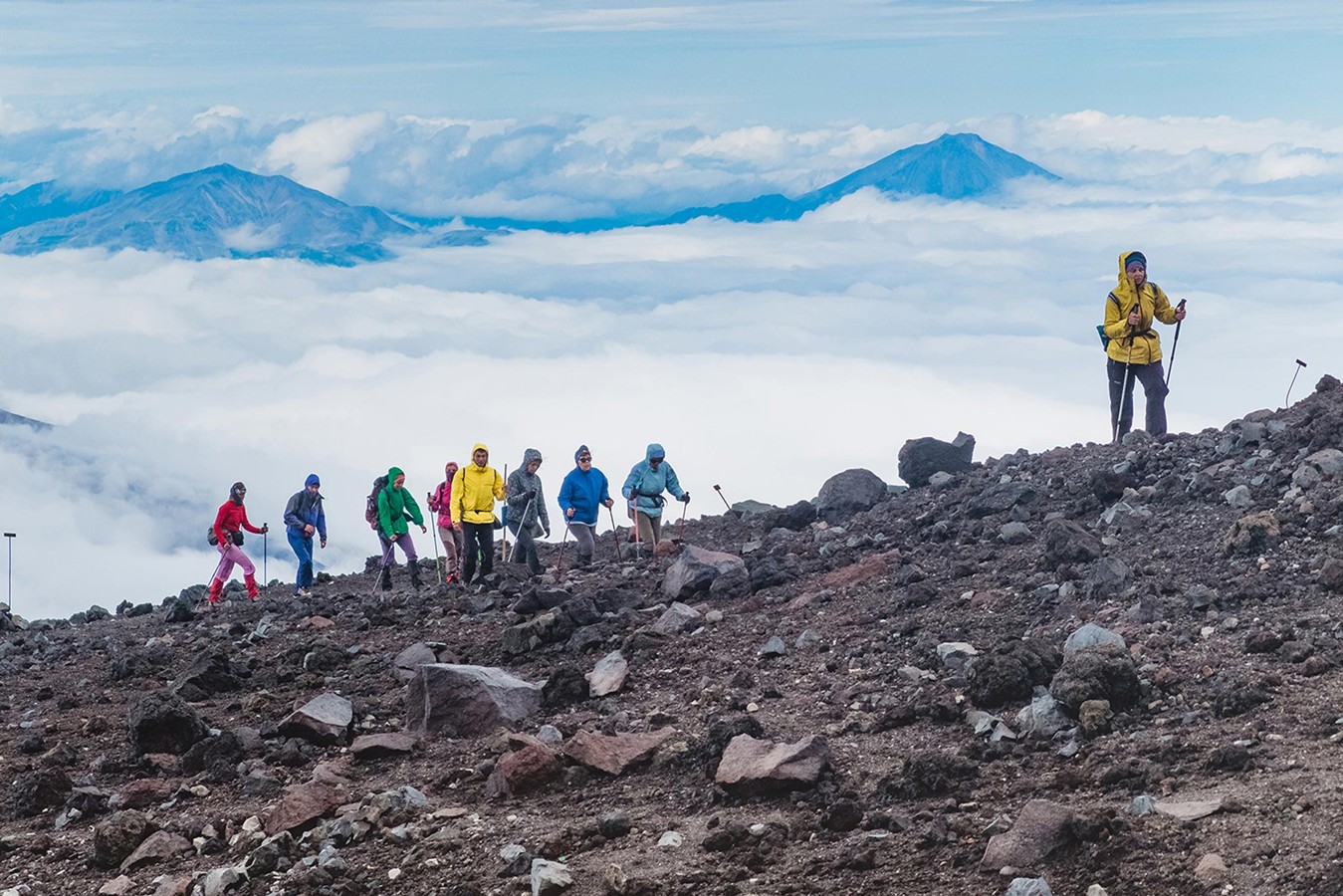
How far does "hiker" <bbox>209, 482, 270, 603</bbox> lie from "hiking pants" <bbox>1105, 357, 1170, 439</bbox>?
12.2m

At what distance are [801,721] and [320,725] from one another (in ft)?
13.6

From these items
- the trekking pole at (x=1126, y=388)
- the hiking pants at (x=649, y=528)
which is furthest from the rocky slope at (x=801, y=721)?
the hiking pants at (x=649, y=528)

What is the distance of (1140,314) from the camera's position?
61.5 feet

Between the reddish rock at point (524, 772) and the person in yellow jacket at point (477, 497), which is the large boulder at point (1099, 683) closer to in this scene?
the reddish rock at point (524, 772)

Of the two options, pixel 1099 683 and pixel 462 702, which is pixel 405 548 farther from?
pixel 1099 683

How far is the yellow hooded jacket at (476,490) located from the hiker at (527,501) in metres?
0.34

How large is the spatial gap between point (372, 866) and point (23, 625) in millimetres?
18053

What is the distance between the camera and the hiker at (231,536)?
21078 millimetres

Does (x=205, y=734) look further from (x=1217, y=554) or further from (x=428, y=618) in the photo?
(x=1217, y=554)

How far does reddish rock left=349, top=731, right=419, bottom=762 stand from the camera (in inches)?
458

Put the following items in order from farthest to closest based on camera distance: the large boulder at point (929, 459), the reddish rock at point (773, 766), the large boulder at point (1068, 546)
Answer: the large boulder at point (929, 459), the large boulder at point (1068, 546), the reddish rock at point (773, 766)

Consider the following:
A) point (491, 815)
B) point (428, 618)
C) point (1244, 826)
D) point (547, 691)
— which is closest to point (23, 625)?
point (428, 618)

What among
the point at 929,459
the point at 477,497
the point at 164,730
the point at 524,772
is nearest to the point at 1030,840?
the point at 524,772

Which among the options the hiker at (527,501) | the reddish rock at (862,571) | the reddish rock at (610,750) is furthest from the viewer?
the hiker at (527,501)
